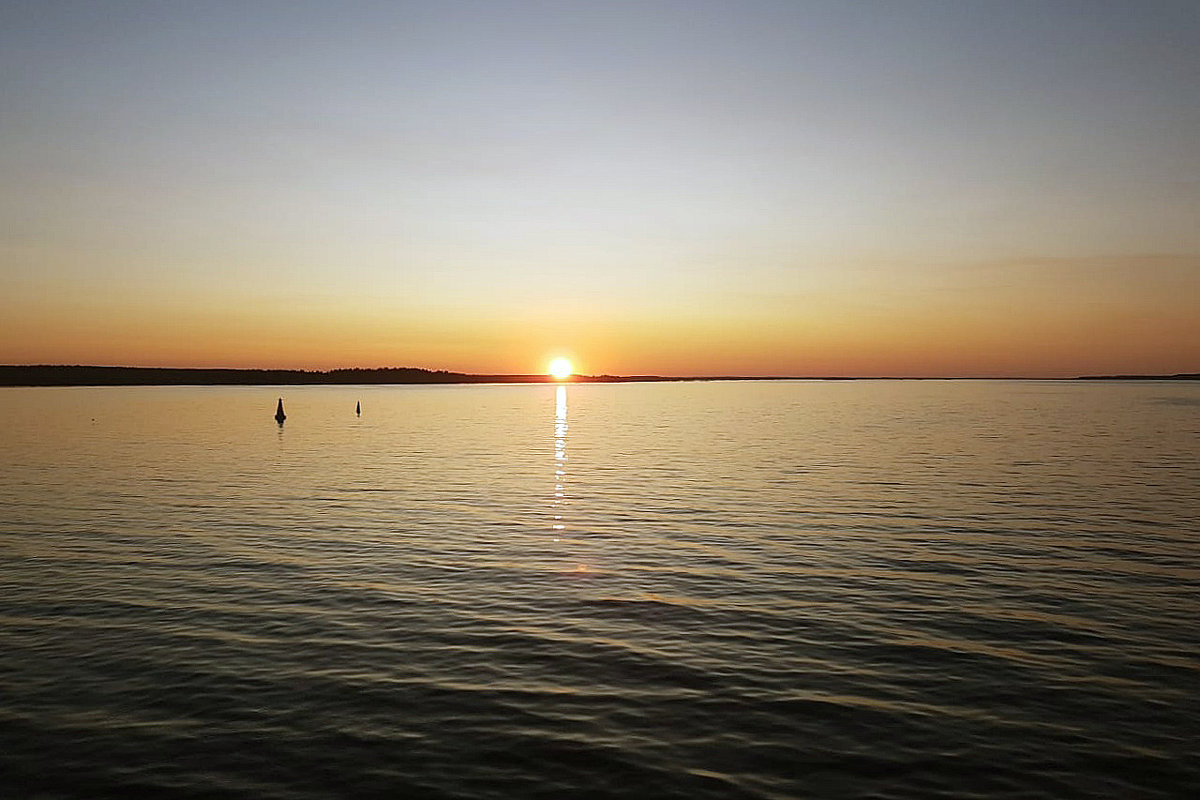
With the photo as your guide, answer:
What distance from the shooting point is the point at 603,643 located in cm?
2047

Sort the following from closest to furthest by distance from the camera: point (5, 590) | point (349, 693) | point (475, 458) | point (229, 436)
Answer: point (349, 693), point (5, 590), point (475, 458), point (229, 436)

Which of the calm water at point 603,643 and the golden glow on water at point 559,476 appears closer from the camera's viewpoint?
the calm water at point 603,643

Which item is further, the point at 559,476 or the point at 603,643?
the point at 559,476

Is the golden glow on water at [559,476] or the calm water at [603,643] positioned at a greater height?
the calm water at [603,643]

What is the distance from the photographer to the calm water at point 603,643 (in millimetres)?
13898

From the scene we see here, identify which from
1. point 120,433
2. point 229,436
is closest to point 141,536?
point 229,436

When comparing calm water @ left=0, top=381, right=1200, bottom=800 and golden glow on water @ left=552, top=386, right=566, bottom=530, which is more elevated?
calm water @ left=0, top=381, right=1200, bottom=800

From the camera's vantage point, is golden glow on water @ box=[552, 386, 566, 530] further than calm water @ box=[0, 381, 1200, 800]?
Yes

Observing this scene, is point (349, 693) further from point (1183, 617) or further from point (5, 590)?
point (1183, 617)

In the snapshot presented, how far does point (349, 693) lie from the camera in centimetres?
1705

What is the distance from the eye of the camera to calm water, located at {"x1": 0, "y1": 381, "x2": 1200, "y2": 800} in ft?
45.6

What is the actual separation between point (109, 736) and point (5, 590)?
1359cm

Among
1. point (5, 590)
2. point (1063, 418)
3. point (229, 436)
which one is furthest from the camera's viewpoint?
point (1063, 418)

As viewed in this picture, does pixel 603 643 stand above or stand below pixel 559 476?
above
